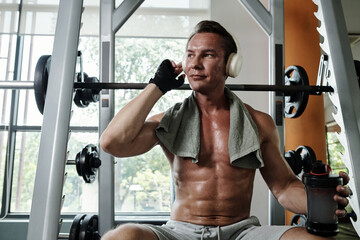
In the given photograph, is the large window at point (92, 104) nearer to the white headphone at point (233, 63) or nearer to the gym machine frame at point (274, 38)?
the gym machine frame at point (274, 38)

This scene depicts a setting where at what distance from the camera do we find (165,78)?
1.25 meters

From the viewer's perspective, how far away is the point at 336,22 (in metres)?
1.43

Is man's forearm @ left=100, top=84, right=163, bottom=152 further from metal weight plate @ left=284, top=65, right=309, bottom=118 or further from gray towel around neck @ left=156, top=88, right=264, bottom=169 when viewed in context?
metal weight plate @ left=284, top=65, right=309, bottom=118

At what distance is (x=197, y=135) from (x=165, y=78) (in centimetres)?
26

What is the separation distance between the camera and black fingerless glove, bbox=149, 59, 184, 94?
1243 millimetres

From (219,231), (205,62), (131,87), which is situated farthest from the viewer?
(131,87)

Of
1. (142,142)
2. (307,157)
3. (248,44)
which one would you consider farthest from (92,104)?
(307,157)

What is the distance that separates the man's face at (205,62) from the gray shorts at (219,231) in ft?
1.72

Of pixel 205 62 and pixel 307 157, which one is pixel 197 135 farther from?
pixel 307 157

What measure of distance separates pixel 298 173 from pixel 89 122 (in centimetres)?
206

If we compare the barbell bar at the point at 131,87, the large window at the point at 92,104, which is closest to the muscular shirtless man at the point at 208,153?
the barbell bar at the point at 131,87

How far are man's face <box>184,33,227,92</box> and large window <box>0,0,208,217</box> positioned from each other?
5.83 feet

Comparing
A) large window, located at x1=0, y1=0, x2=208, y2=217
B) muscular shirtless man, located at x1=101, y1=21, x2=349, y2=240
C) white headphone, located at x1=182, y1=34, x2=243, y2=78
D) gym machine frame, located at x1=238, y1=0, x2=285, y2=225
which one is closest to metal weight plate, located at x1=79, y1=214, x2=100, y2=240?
muscular shirtless man, located at x1=101, y1=21, x2=349, y2=240

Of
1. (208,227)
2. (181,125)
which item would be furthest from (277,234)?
(181,125)
